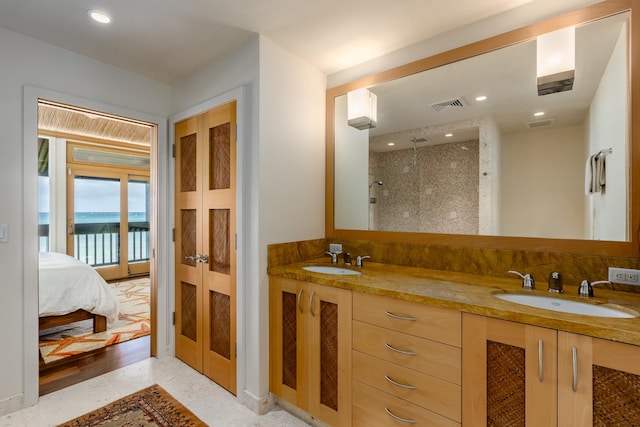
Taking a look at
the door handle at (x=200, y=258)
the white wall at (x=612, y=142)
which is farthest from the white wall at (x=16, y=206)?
the white wall at (x=612, y=142)

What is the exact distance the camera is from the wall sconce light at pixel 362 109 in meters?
2.36

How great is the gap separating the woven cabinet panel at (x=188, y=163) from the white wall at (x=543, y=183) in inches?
91.3

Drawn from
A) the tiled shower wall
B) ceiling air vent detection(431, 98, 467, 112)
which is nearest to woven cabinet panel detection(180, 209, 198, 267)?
the tiled shower wall

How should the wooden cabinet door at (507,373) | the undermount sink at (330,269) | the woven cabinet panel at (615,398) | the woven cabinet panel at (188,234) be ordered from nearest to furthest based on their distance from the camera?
1. the woven cabinet panel at (615,398)
2. the wooden cabinet door at (507,373)
3. the undermount sink at (330,269)
4. the woven cabinet panel at (188,234)

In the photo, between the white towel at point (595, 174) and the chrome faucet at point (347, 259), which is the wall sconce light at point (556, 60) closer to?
the white towel at point (595, 174)

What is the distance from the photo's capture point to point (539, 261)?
172 cm

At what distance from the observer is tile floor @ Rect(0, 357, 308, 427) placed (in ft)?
6.47

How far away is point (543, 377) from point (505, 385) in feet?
0.49

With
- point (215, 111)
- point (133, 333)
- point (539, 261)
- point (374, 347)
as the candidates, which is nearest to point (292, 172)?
point (215, 111)

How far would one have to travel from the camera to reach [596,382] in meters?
1.11

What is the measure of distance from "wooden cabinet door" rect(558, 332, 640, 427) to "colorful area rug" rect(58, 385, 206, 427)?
194cm

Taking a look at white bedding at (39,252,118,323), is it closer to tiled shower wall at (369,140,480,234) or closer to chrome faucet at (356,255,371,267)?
chrome faucet at (356,255,371,267)

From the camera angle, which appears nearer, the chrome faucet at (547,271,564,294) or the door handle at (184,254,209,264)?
the chrome faucet at (547,271,564,294)

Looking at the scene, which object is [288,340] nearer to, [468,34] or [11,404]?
[11,404]
